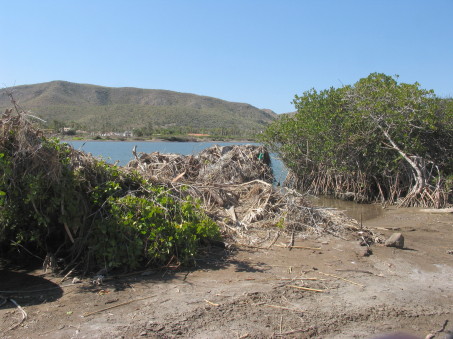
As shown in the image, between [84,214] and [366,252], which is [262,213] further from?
[84,214]

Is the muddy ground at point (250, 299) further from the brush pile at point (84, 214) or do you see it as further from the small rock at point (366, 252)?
the brush pile at point (84, 214)

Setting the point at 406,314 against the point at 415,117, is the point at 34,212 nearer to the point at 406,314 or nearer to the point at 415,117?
the point at 406,314

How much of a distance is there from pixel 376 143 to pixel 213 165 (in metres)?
5.06

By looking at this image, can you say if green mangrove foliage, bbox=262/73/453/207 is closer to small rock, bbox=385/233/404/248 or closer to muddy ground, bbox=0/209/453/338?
small rock, bbox=385/233/404/248

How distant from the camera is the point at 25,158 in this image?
510 centimetres

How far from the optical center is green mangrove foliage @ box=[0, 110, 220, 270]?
5141 millimetres

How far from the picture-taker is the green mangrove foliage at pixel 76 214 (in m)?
5.14

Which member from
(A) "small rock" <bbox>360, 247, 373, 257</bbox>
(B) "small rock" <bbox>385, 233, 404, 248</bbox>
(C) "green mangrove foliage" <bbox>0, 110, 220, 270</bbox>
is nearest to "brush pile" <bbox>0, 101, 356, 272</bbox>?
(C) "green mangrove foliage" <bbox>0, 110, 220, 270</bbox>

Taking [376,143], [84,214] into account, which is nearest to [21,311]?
[84,214]

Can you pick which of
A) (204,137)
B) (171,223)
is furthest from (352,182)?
(204,137)

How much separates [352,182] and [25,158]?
10.6 meters

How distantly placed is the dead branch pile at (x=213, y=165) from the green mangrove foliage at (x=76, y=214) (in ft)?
14.3

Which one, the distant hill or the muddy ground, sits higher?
the distant hill

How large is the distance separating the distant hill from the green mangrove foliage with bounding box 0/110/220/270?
161 ft
